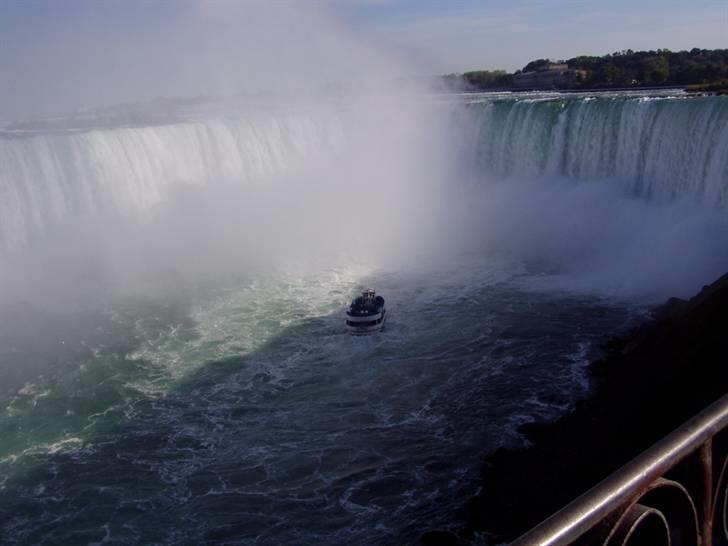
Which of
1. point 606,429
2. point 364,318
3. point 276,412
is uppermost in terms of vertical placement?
point 606,429

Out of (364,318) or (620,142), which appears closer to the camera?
(364,318)

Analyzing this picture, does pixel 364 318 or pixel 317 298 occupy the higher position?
pixel 364 318

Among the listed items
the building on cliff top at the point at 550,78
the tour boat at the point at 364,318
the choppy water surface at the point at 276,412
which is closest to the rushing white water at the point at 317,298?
the choppy water surface at the point at 276,412

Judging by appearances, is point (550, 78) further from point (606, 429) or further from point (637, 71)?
point (606, 429)

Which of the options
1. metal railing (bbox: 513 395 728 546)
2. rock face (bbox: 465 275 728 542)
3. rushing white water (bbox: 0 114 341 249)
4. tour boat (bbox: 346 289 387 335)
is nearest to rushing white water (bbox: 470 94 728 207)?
rushing white water (bbox: 0 114 341 249)

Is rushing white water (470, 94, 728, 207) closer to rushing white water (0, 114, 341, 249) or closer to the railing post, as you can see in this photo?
rushing white water (0, 114, 341, 249)

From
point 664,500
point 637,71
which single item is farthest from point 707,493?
point 637,71

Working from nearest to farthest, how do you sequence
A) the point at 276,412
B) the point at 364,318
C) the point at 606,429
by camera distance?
the point at 606,429 → the point at 276,412 → the point at 364,318
